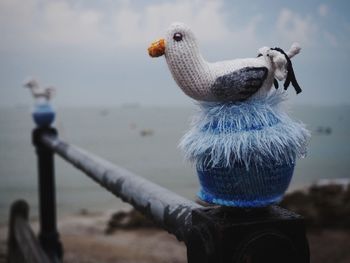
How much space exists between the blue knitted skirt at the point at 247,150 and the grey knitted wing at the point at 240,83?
1.0 inches

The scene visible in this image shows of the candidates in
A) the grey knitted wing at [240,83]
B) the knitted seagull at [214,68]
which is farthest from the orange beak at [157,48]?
the grey knitted wing at [240,83]

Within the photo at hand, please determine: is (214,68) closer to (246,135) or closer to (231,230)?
(246,135)

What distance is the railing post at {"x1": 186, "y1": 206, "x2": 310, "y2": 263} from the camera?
27.1 inches

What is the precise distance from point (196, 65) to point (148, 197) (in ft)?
1.67

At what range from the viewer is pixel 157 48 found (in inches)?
29.8

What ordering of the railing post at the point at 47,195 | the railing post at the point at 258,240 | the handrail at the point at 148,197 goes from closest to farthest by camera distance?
the railing post at the point at 258,240 < the handrail at the point at 148,197 < the railing post at the point at 47,195

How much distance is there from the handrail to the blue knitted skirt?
0.17 m

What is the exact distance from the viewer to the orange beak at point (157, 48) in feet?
2.48

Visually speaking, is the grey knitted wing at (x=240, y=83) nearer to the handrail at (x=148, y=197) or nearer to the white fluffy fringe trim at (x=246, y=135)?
the white fluffy fringe trim at (x=246, y=135)

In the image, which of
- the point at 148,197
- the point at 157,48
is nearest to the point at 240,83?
the point at 157,48

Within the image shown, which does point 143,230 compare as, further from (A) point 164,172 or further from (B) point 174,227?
(A) point 164,172

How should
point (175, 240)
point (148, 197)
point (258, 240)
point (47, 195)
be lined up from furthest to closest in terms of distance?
point (175, 240)
point (47, 195)
point (148, 197)
point (258, 240)

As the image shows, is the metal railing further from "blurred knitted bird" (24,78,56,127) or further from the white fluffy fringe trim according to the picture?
"blurred knitted bird" (24,78,56,127)

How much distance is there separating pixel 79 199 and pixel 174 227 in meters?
14.8
